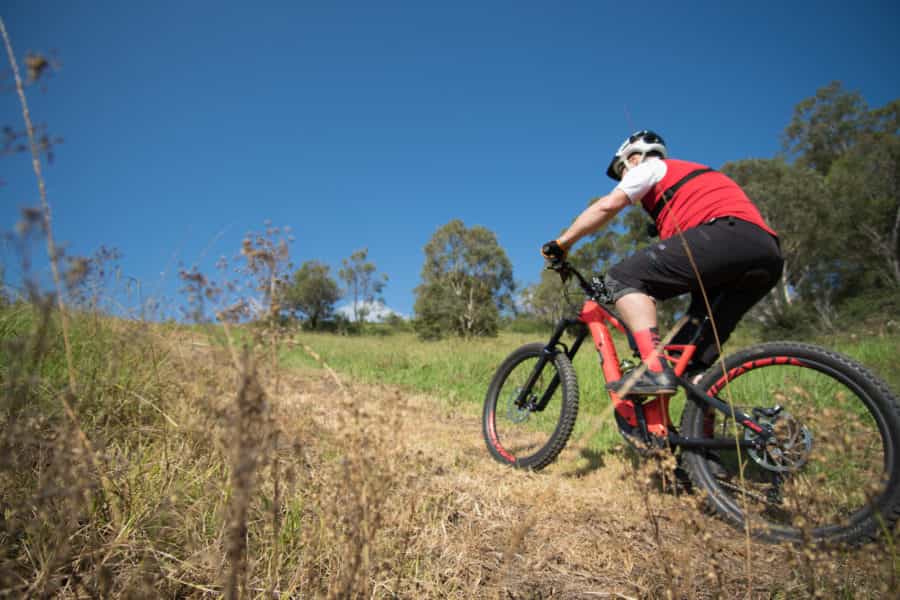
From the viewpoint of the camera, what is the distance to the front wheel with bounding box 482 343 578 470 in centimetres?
324

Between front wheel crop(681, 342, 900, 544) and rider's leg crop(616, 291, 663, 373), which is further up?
rider's leg crop(616, 291, 663, 373)

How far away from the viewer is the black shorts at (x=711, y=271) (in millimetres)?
2525

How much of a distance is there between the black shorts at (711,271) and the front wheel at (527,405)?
0.94 meters

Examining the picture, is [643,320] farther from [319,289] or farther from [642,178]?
[319,289]

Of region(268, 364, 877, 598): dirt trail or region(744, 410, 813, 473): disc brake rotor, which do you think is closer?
region(268, 364, 877, 598): dirt trail

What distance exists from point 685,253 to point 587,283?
0.86 meters

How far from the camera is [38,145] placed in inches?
49.4

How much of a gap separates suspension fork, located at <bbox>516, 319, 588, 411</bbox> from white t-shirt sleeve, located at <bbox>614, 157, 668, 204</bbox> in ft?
3.82

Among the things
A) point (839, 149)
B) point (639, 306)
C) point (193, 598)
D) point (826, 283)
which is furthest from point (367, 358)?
point (839, 149)

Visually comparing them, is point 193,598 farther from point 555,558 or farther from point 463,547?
point 555,558

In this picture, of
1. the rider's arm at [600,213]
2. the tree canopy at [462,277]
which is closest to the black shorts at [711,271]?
the rider's arm at [600,213]

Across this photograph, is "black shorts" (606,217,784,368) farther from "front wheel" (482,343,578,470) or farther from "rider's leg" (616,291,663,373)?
"front wheel" (482,343,578,470)

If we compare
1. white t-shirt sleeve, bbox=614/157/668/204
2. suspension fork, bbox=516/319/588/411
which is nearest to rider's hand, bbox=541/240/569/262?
suspension fork, bbox=516/319/588/411

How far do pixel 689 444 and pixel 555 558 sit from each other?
4.19 feet
